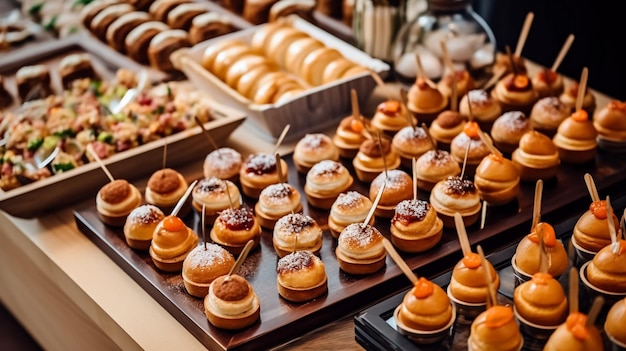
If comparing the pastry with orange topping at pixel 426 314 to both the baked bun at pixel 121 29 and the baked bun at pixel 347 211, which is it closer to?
the baked bun at pixel 347 211

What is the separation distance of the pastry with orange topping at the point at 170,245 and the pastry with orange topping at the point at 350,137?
71cm

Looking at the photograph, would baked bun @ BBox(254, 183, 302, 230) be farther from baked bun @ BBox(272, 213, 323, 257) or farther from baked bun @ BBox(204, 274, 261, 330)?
baked bun @ BBox(204, 274, 261, 330)

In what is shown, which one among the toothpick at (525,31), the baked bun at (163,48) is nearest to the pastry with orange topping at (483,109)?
the toothpick at (525,31)

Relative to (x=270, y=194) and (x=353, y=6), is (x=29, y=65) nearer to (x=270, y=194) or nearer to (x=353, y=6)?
(x=353, y=6)

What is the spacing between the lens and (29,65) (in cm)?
Result: 380

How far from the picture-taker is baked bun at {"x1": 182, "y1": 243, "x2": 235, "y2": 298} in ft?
7.34

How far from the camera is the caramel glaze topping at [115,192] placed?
2600mm

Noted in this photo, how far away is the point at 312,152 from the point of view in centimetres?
279

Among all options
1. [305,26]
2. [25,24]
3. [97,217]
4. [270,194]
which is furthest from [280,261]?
[25,24]

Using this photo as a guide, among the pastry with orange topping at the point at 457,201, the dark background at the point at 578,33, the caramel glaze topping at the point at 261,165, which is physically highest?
the pastry with orange topping at the point at 457,201

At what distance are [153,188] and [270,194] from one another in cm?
38

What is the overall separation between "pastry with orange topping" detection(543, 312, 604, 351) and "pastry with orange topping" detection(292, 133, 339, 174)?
114 cm

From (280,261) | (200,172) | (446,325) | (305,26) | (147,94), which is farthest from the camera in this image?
(305,26)

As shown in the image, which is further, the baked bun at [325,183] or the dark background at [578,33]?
the dark background at [578,33]
